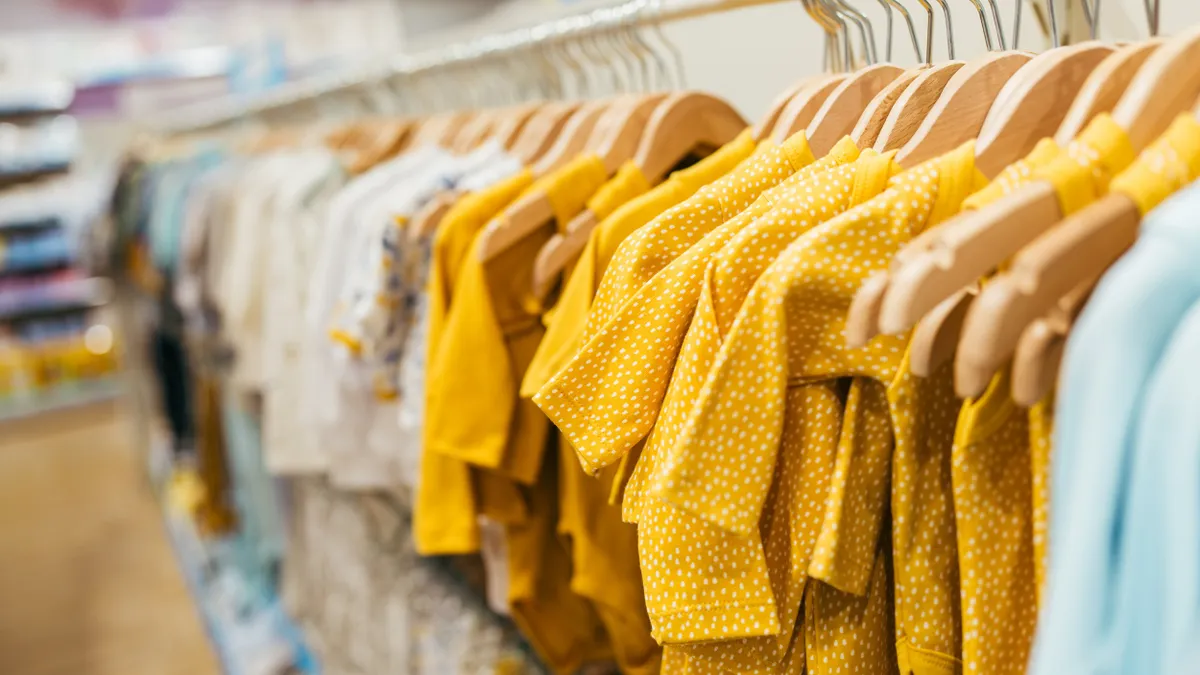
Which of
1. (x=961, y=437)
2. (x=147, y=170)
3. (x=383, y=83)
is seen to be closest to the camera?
(x=961, y=437)

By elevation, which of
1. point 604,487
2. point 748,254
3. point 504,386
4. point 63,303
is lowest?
point 63,303

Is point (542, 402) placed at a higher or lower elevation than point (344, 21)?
lower

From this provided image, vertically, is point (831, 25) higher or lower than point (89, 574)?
higher

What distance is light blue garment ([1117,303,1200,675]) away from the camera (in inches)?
19.2

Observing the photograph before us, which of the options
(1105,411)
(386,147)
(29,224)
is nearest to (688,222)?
(1105,411)

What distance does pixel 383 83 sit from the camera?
84.3 inches

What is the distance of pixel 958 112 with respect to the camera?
2.47 ft

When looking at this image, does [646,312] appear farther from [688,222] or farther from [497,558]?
[497,558]

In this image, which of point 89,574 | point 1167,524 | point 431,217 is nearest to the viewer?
point 1167,524

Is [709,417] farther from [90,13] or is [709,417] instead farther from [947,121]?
[90,13]

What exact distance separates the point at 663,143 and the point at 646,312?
38 cm

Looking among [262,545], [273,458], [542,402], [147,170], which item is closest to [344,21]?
[147,170]

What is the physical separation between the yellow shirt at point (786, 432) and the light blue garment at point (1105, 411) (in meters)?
0.24

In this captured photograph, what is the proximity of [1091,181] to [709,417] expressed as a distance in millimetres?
290
